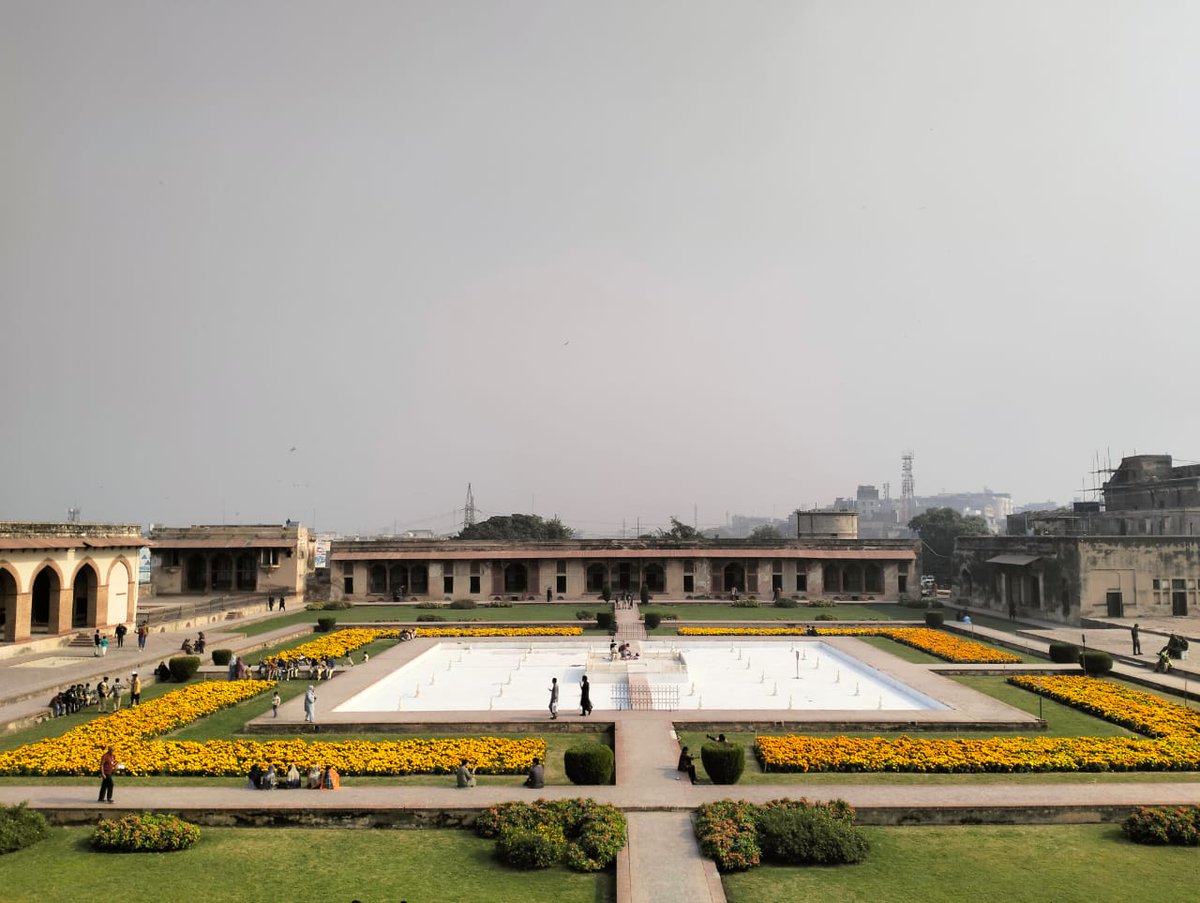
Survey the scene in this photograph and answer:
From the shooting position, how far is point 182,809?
603 inches

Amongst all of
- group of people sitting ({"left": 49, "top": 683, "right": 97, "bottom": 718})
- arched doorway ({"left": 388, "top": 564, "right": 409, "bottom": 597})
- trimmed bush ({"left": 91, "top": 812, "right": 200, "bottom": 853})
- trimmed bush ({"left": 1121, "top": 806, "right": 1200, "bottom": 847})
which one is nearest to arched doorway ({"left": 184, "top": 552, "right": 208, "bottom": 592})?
arched doorway ({"left": 388, "top": 564, "right": 409, "bottom": 597})

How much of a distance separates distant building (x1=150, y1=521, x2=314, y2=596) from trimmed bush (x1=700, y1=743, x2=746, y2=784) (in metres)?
45.1

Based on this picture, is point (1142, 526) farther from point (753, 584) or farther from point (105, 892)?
point (105, 892)

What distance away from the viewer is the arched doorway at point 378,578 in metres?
57.8

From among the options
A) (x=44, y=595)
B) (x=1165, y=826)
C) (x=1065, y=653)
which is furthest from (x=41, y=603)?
(x=1165, y=826)

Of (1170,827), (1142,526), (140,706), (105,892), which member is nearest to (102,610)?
(140,706)

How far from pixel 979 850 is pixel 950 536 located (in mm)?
83272

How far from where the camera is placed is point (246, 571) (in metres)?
57.7

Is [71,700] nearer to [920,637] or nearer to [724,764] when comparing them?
[724,764]

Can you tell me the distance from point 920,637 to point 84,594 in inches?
1536

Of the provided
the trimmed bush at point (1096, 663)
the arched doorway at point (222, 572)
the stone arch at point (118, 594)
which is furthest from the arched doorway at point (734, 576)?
the stone arch at point (118, 594)

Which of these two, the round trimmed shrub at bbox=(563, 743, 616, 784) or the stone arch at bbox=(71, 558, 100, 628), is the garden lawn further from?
the round trimmed shrub at bbox=(563, 743, 616, 784)

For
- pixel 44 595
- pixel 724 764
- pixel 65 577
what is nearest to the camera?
pixel 724 764

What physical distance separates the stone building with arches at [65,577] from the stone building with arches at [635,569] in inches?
640
